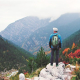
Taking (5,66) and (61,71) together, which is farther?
(5,66)

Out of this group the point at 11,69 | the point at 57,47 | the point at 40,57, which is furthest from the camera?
the point at 11,69

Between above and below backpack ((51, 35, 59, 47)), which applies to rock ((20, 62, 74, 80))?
below

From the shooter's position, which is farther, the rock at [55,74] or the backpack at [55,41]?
the backpack at [55,41]

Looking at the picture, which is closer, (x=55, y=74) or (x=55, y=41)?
(x=55, y=74)

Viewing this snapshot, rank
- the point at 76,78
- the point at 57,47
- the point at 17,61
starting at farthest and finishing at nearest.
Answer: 1. the point at 17,61
2. the point at 57,47
3. the point at 76,78

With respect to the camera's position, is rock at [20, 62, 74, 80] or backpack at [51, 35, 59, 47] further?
backpack at [51, 35, 59, 47]

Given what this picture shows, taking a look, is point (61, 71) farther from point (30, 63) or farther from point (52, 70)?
point (30, 63)

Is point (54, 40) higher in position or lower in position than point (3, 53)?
lower

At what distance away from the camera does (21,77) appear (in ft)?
24.5

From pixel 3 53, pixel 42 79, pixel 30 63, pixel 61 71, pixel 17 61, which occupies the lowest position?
pixel 42 79

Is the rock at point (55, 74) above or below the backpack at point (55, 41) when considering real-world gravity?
below

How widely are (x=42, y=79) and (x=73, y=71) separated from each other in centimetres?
293

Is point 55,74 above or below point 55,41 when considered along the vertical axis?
below

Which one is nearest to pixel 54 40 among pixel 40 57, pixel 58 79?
pixel 58 79
